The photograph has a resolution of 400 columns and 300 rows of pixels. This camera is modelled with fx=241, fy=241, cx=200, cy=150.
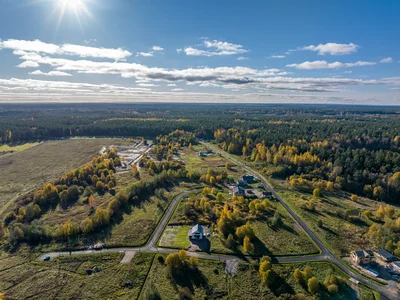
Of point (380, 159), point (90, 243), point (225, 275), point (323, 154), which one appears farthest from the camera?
point (323, 154)

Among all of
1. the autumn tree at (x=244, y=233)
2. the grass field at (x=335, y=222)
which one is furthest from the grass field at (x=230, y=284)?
the grass field at (x=335, y=222)

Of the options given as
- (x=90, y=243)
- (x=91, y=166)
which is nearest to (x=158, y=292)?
(x=90, y=243)

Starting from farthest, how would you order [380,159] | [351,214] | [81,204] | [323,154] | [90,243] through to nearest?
[323,154], [380,159], [81,204], [351,214], [90,243]

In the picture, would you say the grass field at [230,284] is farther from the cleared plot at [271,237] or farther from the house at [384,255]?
the house at [384,255]

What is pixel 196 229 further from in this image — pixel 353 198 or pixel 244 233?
pixel 353 198

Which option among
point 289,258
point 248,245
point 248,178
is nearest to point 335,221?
point 289,258

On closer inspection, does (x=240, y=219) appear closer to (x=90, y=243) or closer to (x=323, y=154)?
(x=90, y=243)
